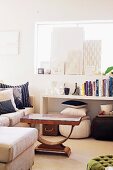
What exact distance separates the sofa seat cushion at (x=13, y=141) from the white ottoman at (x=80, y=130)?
1701 mm

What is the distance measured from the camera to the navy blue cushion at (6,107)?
164 inches

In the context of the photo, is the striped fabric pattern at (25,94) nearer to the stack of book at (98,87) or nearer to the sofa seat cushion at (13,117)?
Answer: the sofa seat cushion at (13,117)

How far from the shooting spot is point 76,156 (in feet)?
12.0

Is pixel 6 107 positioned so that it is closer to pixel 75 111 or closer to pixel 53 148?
pixel 53 148

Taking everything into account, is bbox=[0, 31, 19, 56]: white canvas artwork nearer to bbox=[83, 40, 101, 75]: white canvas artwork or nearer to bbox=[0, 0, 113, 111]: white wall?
bbox=[0, 0, 113, 111]: white wall

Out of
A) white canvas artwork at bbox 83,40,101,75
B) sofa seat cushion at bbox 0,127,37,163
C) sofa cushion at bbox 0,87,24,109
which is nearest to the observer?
sofa seat cushion at bbox 0,127,37,163

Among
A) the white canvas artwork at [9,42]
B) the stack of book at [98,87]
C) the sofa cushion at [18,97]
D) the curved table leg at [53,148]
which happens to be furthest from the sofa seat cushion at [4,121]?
the white canvas artwork at [9,42]

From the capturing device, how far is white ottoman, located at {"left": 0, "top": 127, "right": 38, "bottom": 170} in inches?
94.0

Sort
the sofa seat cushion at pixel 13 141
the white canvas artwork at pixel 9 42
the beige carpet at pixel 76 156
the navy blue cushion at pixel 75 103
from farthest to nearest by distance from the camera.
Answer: the white canvas artwork at pixel 9 42 → the navy blue cushion at pixel 75 103 → the beige carpet at pixel 76 156 → the sofa seat cushion at pixel 13 141

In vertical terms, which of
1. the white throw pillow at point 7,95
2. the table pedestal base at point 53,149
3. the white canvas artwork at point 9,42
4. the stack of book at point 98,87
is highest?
the white canvas artwork at point 9,42

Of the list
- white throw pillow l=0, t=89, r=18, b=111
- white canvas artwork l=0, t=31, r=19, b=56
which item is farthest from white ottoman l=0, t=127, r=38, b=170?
white canvas artwork l=0, t=31, r=19, b=56

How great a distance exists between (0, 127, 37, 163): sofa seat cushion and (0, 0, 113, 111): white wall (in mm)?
2394

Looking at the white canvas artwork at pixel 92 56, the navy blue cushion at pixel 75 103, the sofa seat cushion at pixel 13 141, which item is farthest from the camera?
the white canvas artwork at pixel 92 56

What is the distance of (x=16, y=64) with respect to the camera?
17.9 ft
